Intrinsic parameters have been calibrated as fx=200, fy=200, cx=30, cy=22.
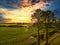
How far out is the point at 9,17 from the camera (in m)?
6.99

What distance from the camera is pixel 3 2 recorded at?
6.96 metres

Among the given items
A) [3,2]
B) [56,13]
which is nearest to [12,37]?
[3,2]

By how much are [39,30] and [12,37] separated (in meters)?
0.95

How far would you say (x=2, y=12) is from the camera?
274 inches

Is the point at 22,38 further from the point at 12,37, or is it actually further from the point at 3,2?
the point at 3,2

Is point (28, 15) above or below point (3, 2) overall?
below

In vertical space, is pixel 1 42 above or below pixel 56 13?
below

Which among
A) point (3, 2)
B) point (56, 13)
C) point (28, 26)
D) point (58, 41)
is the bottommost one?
point (58, 41)

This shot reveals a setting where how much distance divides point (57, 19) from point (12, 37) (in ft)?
5.45

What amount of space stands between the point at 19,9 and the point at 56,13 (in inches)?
50.9

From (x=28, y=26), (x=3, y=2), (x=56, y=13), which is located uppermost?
(x=3, y=2)

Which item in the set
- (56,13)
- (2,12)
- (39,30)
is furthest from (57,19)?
(2,12)

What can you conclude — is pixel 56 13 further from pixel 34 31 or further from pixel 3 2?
pixel 3 2

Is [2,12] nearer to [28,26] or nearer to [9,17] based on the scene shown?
[9,17]
